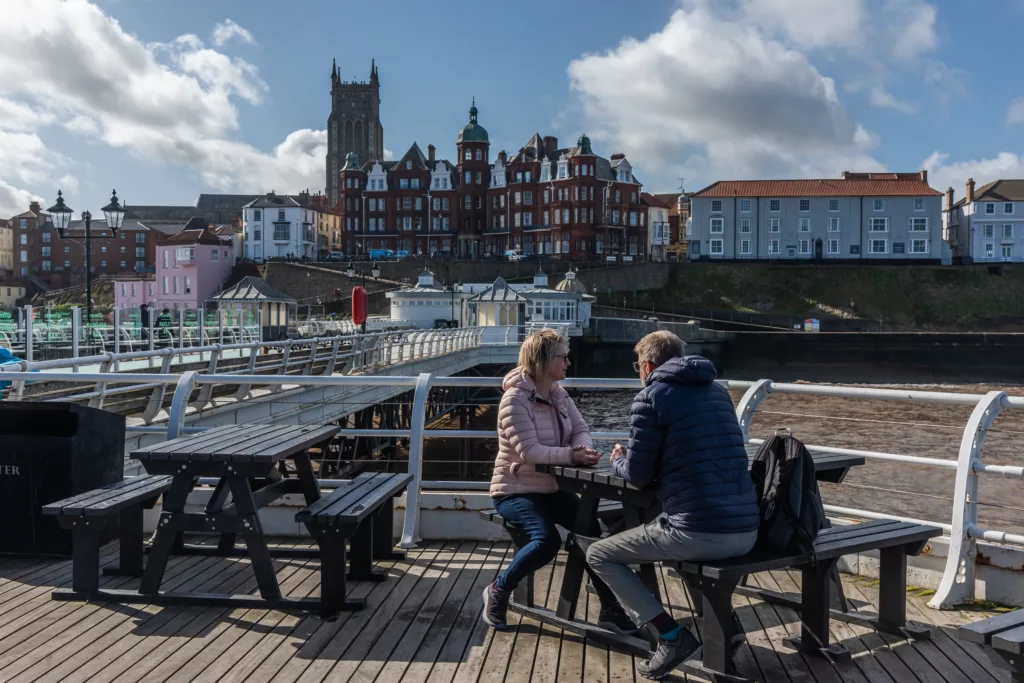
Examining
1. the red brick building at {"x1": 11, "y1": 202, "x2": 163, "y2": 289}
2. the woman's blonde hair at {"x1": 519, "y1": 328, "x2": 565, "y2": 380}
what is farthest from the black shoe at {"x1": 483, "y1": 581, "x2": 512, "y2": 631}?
the red brick building at {"x1": 11, "y1": 202, "x2": 163, "y2": 289}

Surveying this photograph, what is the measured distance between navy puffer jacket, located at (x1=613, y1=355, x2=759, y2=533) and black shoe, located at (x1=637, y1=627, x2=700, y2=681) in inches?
20.8

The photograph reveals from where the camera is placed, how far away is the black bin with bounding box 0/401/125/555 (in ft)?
17.7

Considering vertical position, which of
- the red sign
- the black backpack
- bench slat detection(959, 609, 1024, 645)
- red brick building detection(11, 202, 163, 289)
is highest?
red brick building detection(11, 202, 163, 289)

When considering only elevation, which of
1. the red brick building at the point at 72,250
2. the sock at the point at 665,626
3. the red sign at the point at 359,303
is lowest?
the sock at the point at 665,626

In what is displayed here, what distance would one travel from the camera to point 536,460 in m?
4.25

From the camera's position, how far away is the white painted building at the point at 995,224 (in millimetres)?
85250

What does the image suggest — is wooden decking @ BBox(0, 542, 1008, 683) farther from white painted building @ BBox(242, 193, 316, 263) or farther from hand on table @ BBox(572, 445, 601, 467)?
white painted building @ BBox(242, 193, 316, 263)

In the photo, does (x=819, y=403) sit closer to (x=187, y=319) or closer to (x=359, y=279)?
(x=187, y=319)

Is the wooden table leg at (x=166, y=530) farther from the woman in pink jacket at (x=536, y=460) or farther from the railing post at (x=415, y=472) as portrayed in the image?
the railing post at (x=415, y=472)

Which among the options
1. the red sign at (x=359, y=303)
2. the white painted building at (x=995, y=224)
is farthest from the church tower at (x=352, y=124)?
the red sign at (x=359, y=303)

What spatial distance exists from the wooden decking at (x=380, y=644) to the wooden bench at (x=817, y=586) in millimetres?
78

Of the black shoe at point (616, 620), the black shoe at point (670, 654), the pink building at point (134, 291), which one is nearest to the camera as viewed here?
the black shoe at point (670, 654)

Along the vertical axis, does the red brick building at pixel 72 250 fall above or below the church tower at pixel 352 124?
below

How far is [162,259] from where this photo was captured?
285 feet
